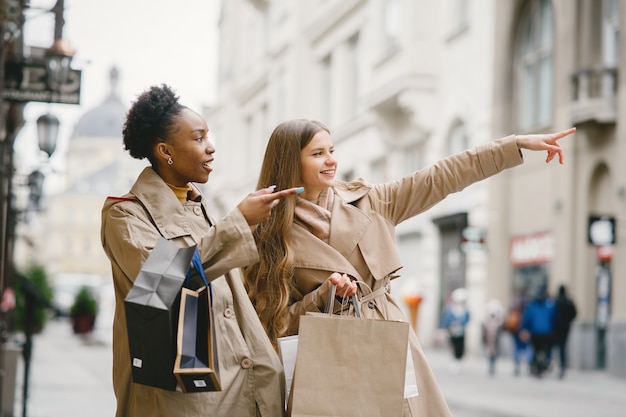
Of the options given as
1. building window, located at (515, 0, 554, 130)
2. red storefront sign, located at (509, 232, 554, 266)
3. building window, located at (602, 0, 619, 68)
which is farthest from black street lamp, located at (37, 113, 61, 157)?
building window, located at (515, 0, 554, 130)

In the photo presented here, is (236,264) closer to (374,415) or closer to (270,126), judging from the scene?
(374,415)

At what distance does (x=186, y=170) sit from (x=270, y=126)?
42168 millimetres

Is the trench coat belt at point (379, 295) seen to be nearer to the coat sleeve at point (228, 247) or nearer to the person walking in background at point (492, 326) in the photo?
the coat sleeve at point (228, 247)

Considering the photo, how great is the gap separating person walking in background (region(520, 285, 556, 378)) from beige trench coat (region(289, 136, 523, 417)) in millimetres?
16376

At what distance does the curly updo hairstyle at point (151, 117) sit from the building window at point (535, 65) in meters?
21.1

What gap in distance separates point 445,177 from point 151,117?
3.84ft

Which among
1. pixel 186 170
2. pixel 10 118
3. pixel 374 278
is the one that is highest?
pixel 10 118

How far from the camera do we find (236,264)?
146 inches

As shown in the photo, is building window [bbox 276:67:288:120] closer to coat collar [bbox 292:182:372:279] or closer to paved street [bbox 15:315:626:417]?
paved street [bbox 15:315:626:417]

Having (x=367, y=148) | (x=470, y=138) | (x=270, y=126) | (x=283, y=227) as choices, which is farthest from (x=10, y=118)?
(x=270, y=126)

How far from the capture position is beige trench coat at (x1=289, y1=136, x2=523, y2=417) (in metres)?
4.27

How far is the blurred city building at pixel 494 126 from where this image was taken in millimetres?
21969

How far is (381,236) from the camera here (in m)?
4.39

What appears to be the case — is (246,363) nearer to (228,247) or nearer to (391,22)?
(228,247)
